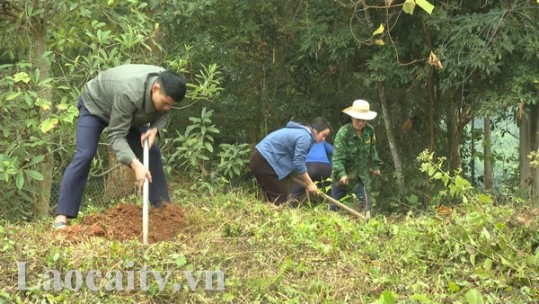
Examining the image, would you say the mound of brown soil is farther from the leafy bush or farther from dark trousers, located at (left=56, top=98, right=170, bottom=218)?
the leafy bush

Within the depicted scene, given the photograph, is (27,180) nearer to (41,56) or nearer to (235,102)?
(41,56)

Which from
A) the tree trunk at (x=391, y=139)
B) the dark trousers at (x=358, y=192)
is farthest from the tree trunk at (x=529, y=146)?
the dark trousers at (x=358, y=192)

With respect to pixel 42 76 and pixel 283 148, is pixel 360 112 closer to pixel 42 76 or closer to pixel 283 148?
pixel 283 148

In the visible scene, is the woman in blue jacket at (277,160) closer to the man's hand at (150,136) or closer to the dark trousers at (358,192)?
the dark trousers at (358,192)

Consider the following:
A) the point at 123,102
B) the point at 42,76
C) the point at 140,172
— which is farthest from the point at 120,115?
the point at 42,76

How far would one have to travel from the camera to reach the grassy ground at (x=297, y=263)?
195 inches

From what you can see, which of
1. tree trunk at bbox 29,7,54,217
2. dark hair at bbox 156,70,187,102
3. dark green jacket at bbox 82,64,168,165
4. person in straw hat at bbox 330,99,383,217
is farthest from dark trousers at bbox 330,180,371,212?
dark hair at bbox 156,70,187,102

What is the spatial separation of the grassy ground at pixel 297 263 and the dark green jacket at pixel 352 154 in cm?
292

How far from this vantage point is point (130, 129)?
654 centimetres

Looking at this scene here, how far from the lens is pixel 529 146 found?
10.6m

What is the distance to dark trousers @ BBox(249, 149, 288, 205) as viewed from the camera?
892 cm

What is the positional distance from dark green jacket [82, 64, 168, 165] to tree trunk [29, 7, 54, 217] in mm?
1732

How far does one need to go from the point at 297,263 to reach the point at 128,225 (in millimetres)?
1440

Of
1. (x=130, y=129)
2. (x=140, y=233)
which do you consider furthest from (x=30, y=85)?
(x=140, y=233)
